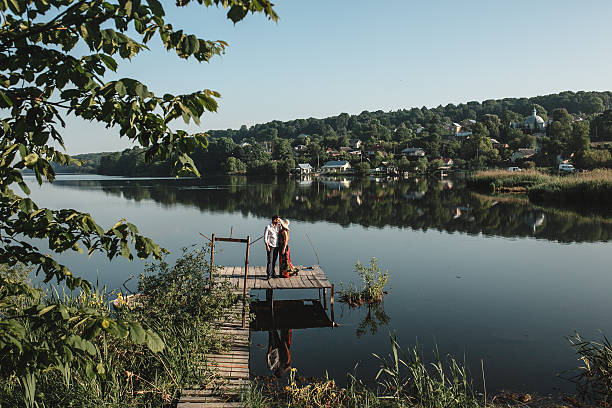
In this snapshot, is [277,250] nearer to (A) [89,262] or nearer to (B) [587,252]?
(A) [89,262]

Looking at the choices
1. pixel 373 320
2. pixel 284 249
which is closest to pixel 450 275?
pixel 373 320

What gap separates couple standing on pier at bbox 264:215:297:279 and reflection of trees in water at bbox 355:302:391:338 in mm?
2792

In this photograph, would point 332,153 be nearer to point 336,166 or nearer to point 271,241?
point 336,166

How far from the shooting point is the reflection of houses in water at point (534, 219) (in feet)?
98.0

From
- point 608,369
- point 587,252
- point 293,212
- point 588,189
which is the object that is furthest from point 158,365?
point 588,189

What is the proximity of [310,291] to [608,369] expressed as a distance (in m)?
9.31

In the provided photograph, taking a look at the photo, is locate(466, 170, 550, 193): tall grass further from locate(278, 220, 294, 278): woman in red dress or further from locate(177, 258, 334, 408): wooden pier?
locate(177, 258, 334, 408): wooden pier

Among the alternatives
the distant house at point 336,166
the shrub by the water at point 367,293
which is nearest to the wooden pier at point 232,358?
the shrub by the water at point 367,293

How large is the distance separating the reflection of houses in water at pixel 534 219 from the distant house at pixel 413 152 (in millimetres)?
106961

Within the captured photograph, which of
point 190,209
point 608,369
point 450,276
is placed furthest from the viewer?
point 190,209

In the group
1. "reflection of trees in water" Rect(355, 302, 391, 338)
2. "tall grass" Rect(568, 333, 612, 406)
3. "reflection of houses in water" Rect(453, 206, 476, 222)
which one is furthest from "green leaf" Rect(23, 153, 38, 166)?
"reflection of houses in water" Rect(453, 206, 476, 222)

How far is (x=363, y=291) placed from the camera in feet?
49.3

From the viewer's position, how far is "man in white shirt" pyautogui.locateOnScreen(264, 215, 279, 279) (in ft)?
43.2

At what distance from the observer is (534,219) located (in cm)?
3234
